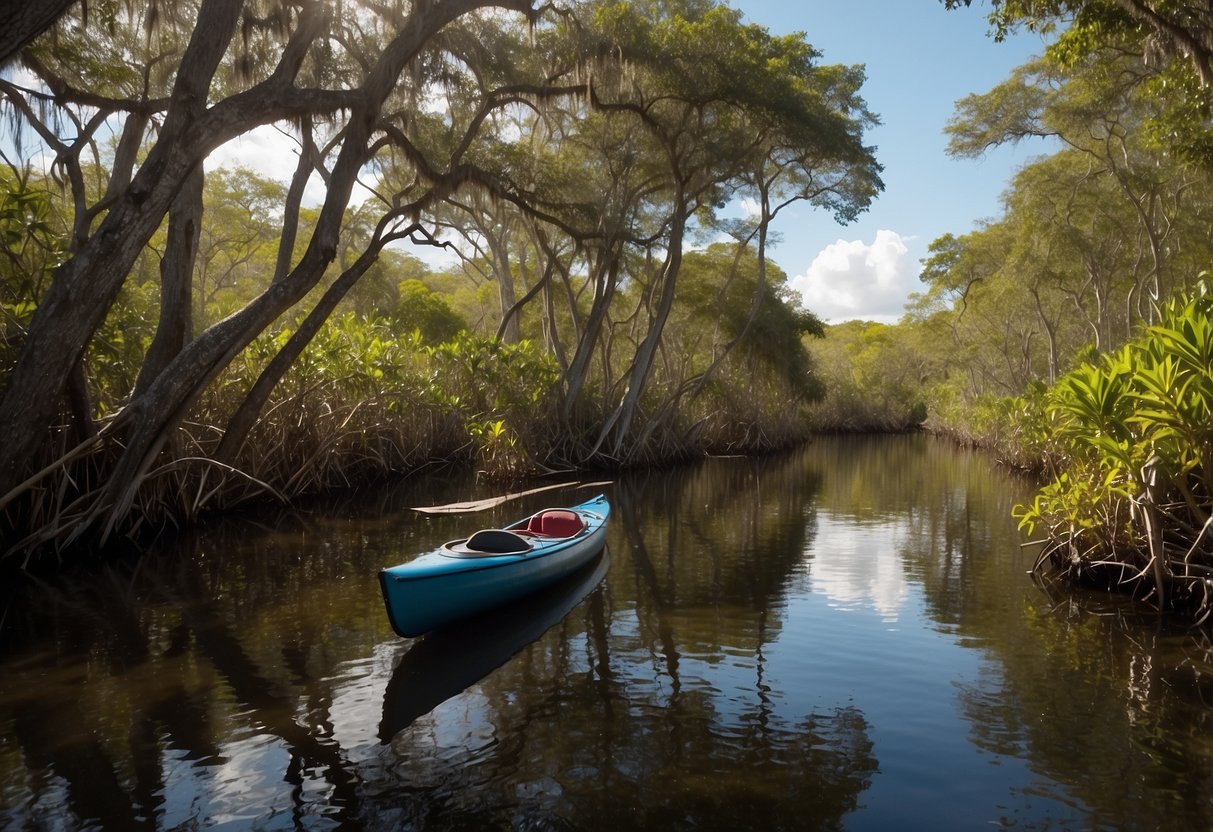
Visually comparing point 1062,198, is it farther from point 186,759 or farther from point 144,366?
point 186,759

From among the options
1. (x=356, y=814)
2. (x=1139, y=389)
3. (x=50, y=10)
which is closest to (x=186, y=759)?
(x=356, y=814)

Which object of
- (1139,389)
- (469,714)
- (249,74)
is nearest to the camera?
(469,714)

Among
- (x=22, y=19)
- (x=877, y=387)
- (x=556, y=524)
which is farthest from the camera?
(x=877, y=387)

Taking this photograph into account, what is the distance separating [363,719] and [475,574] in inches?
63.4

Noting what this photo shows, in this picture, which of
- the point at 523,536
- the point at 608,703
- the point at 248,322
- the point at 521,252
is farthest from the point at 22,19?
the point at 521,252

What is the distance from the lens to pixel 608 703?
476 centimetres

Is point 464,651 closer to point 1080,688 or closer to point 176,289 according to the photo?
point 1080,688

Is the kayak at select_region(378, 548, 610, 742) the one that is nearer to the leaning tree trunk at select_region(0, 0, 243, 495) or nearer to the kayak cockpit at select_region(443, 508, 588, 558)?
the kayak cockpit at select_region(443, 508, 588, 558)

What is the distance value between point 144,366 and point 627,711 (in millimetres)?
7375

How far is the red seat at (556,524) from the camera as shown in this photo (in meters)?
8.09

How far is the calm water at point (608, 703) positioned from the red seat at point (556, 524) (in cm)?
58

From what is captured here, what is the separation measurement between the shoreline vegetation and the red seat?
130 inches

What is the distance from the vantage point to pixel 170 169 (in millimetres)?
7086

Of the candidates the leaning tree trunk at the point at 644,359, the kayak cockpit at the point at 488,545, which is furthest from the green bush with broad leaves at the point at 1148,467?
the leaning tree trunk at the point at 644,359
